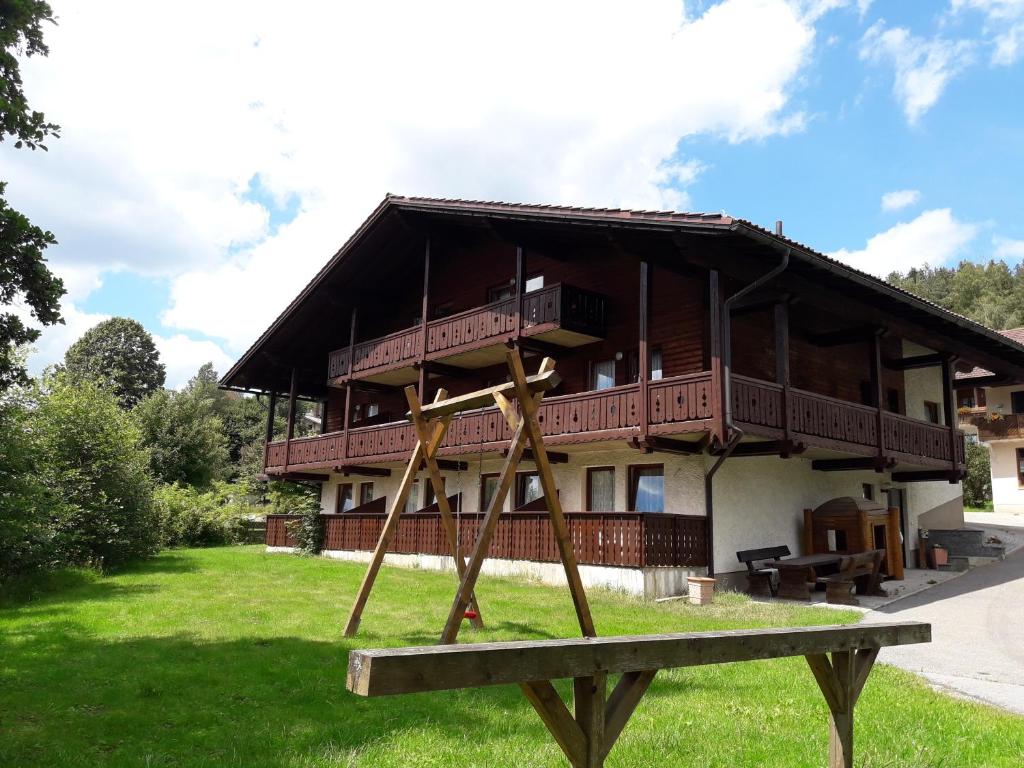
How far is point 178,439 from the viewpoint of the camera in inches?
1526

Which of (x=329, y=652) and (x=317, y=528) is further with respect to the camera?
(x=317, y=528)

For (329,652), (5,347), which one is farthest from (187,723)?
(5,347)

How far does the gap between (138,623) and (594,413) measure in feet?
31.0

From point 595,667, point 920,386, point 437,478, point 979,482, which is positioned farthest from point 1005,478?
point 595,667

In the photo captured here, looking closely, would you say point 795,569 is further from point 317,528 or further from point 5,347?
point 317,528

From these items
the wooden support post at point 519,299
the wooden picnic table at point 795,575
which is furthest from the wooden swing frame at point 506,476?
the wooden support post at point 519,299

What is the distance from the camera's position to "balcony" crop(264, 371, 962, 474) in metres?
14.7

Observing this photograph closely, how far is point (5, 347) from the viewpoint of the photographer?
32.1 ft

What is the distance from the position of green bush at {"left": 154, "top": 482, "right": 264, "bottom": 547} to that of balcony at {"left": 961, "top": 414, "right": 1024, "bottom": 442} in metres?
31.6

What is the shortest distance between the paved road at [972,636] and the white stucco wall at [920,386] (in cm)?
633

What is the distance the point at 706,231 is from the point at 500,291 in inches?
357

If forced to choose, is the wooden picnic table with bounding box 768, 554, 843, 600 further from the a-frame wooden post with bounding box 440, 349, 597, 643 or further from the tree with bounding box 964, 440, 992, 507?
the tree with bounding box 964, 440, 992, 507

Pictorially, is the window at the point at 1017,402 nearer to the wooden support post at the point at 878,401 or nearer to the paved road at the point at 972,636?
the paved road at the point at 972,636

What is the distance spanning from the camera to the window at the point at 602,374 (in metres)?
19.0
